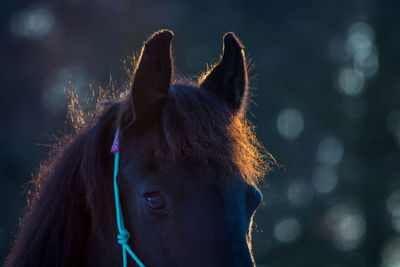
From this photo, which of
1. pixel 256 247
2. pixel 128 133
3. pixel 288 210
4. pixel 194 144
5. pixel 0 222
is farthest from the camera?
pixel 288 210

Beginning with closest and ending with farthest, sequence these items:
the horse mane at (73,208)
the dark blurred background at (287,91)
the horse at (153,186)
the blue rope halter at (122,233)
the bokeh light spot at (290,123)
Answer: the horse at (153,186), the blue rope halter at (122,233), the horse mane at (73,208), the dark blurred background at (287,91), the bokeh light spot at (290,123)

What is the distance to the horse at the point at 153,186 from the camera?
1.96 metres

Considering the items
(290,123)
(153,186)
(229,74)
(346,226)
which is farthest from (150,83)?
(346,226)

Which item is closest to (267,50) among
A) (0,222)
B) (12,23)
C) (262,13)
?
(262,13)

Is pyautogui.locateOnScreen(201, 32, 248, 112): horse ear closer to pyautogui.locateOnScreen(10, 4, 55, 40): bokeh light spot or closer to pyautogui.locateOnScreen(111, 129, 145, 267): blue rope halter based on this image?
pyautogui.locateOnScreen(111, 129, 145, 267): blue rope halter

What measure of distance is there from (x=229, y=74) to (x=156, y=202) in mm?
943

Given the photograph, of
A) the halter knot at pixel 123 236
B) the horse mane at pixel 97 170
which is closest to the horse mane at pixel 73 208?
the horse mane at pixel 97 170

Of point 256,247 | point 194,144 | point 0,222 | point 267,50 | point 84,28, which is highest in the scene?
point 84,28

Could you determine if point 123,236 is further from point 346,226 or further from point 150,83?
point 346,226

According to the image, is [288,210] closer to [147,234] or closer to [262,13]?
[262,13]

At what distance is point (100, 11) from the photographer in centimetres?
1577

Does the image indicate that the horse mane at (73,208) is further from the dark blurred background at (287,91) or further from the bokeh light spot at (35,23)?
the bokeh light spot at (35,23)

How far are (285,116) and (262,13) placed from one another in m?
4.37

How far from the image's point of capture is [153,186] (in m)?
2.03
